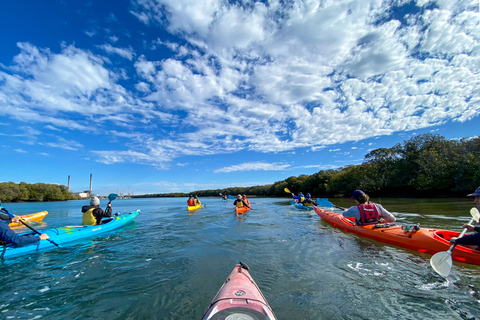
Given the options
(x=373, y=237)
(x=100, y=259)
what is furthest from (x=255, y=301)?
(x=373, y=237)

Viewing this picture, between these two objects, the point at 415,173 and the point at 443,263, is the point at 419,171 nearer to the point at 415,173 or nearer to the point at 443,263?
the point at 415,173

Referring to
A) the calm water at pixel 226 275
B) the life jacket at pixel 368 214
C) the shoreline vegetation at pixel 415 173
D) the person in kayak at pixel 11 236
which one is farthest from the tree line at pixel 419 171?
the person in kayak at pixel 11 236

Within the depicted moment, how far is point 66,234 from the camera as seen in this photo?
8.75 meters

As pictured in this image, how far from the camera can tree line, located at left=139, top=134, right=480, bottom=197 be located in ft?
103

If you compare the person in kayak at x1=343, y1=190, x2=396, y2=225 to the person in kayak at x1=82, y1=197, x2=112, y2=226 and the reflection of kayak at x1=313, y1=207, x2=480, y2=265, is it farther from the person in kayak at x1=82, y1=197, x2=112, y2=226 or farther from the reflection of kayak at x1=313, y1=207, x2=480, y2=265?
the person in kayak at x1=82, y1=197, x2=112, y2=226

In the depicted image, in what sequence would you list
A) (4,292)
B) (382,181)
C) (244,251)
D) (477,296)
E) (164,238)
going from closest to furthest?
(477,296) < (4,292) < (244,251) < (164,238) < (382,181)

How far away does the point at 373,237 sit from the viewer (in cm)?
788

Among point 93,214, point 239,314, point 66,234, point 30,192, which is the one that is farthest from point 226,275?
point 30,192

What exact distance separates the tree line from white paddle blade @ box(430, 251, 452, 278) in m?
35.7

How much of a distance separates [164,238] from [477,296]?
9857mm

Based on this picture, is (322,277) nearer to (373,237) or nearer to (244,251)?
(244,251)

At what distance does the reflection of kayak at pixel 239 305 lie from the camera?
2.37m

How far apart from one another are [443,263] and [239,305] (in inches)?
184

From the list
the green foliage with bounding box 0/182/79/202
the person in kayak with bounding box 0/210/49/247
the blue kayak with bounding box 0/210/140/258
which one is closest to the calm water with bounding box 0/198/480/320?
the blue kayak with bounding box 0/210/140/258
